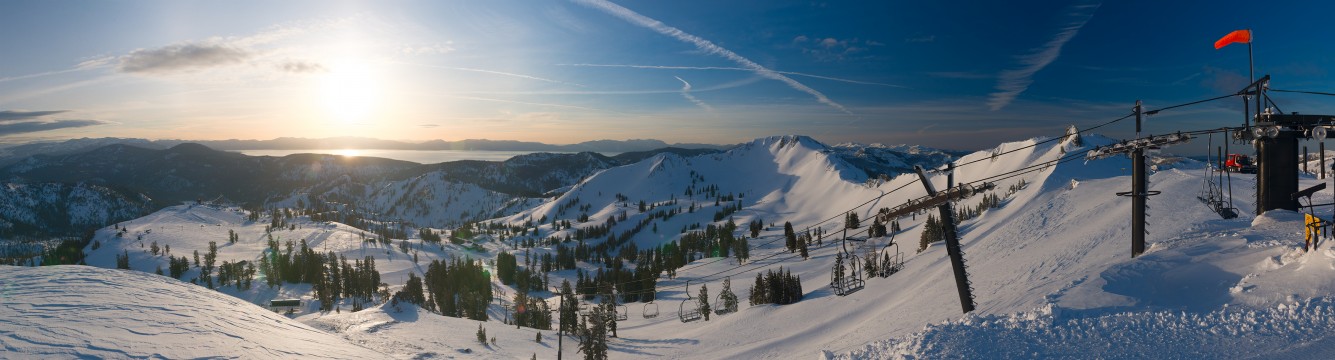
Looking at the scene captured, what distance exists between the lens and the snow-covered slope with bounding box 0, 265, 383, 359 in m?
16.2

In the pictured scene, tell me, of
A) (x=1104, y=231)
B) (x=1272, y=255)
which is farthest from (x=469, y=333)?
(x=1272, y=255)

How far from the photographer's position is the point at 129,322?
18578 mm

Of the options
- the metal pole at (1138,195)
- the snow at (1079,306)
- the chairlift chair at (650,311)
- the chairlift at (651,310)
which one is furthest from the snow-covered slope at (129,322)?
the chairlift at (651,310)

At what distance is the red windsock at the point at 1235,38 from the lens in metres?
23.7

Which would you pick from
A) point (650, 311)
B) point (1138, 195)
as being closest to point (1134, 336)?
point (1138, 195)

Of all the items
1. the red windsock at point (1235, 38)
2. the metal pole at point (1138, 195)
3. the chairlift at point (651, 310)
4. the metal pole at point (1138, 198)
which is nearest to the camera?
the red windsock at point (1235, 38)

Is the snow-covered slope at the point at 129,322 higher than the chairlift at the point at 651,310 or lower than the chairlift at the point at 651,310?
higher

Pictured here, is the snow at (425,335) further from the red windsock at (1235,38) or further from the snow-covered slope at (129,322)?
the red windsock at (1235,38)

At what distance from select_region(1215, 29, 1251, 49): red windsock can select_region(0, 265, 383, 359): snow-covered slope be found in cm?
4045

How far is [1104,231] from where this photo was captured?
37531mm

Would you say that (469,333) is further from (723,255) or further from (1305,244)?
(723,255)

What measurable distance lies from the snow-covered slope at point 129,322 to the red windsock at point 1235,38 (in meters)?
40.4

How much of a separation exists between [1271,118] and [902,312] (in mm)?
19638

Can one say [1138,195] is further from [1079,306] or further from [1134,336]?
[1134,336]
